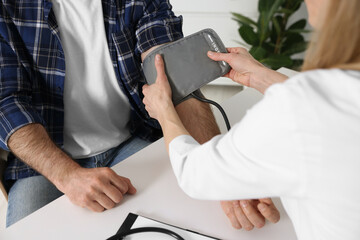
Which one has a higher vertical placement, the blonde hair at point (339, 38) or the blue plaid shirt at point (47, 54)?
the blonde hair at point (339, 38)

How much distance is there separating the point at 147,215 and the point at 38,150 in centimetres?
41

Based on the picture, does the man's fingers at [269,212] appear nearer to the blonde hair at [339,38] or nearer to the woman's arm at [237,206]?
the woman's arm at [237,206]

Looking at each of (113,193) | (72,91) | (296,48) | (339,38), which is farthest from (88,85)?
(296,48)

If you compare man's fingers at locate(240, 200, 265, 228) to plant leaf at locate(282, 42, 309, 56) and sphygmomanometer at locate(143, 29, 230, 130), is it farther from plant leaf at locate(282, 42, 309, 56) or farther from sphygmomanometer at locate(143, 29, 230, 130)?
plant leaf at locate(282, 42, 309, 56)

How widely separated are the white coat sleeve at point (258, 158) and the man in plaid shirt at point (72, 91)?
40 cm

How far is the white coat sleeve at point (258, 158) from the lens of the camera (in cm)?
41

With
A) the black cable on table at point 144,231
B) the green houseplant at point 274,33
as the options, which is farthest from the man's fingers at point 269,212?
the green houseplant at point 274,33

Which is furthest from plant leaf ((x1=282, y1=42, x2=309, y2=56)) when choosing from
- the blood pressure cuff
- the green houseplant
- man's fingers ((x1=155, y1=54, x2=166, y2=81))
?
man's fingers ((x1=155, y1=54, x2=166, y2=81))

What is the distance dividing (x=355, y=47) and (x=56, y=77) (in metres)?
0.87

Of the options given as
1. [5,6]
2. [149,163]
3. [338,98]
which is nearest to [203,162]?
[338,98]

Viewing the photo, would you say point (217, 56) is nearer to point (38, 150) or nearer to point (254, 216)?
point (254, 216)

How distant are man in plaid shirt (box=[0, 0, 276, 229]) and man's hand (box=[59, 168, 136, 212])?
2cm

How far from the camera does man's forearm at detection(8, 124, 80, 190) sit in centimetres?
89

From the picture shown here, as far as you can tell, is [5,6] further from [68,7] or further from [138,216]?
[138,216]
